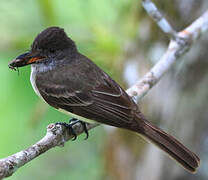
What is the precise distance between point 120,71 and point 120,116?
5.25 feet

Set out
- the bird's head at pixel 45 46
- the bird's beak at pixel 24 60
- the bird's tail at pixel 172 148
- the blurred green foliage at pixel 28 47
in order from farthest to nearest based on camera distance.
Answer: the blurred green foliage at pixel 28 47
the bird's head at pixel 45 46
the bird's beak at pixel 24 60
the bird's tail at pixel 172 148

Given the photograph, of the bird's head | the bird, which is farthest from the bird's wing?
the bird's head

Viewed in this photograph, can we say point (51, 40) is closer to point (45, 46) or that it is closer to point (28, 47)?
point (45, 46)

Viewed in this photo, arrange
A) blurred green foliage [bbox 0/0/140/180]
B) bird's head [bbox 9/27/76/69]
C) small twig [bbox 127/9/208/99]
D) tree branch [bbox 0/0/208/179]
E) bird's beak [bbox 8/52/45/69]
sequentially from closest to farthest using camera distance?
tree branch [bbox 0/0/208/179]
bird's beak [bbox 8/52/45/69]
small twig [bbox 127/9/208/99]
bird's head [bbox 9/27/76/69]
blurred green foliage [bbox 0/0/140/180]

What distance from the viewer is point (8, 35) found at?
18.1 ft

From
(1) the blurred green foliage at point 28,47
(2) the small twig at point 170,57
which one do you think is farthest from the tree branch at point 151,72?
(1) the blurred green foliage at point 28,47

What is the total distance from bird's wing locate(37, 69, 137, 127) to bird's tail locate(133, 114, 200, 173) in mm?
176

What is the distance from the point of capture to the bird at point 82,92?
3973mm

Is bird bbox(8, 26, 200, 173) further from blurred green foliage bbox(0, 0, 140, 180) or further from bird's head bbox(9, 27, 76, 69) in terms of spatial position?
blurred green foliage bbox(0, 0, 140, 180)

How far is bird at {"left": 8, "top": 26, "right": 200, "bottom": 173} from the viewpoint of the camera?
3.97m

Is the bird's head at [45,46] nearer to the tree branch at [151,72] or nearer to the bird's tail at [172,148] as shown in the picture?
the tree branch at [151,72]

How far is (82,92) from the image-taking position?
417 centimetres

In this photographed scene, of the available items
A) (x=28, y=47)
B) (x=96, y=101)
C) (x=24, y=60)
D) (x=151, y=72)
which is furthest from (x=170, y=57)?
(x=28, y=47)

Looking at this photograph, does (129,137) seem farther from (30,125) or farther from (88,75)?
(88,75)
